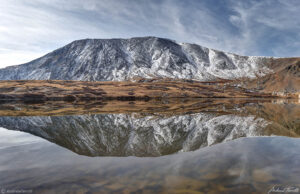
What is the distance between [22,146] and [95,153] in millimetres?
9293

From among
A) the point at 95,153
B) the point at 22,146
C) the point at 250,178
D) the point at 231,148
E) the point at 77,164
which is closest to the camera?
the point at 250,178

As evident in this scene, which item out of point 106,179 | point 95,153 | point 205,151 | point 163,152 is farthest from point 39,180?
point 205,151

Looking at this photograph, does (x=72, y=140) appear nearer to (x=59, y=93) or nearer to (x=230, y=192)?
(x=230, y=192)

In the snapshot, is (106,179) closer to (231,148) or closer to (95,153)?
(95,153)

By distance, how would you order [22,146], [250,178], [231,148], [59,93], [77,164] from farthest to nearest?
[59,93] → [22,146] → [231,148] → [77,164] → [250,178]

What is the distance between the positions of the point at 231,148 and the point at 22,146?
21662mm

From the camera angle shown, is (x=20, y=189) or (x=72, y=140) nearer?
(x=20, y=189)

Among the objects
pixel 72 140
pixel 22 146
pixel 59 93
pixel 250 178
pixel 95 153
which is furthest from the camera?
pixel 59 93

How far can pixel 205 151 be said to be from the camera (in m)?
19.7

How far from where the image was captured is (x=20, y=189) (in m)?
11.5

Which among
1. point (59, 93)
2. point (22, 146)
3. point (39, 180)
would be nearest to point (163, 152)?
point (39, 180)

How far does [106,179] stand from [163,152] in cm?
808

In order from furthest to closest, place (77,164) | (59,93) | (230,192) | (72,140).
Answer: (59,93) → (72,140) → (77,164) → (230,192)

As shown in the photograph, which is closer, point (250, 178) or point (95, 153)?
point (250, 178)
